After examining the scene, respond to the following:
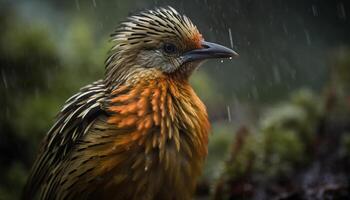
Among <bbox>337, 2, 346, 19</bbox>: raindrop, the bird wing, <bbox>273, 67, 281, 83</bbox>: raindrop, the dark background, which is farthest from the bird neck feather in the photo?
<bbox>337, 2, 346, 19</bbox>: raindrop

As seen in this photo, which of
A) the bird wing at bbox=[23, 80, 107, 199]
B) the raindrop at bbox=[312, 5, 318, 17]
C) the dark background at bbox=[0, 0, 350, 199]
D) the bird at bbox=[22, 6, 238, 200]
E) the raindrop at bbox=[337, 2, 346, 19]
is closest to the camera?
the bird at bbox=[22, 6, 238, 200]

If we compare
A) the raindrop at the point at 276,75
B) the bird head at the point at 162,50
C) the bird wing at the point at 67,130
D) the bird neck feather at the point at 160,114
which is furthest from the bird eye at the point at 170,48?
the raindrop at the point at 276,75

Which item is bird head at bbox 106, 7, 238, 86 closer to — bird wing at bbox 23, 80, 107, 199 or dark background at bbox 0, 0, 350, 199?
bird wing at bbox 23, 80, 107, 199

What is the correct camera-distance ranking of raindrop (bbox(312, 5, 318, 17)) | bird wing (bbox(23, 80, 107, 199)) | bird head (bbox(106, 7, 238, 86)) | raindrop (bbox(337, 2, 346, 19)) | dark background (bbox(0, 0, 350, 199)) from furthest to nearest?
raindrop (bbox(312, 5, 318, 17)) < raindrop (bbox(337, 2, 346, 19)) < dark background (bbox(0, 0, 350, 199)) < bird head (bbox(106, 7, 238, 86)) < bird wing (bbox(23, 80, 107, 199))

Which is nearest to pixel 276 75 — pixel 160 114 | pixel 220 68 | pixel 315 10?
pixel 220 68

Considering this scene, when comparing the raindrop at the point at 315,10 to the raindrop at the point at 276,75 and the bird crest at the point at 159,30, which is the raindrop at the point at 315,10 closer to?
the raindrop at the point at 276,75

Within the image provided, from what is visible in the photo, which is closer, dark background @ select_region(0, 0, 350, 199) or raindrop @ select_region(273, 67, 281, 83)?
dark background @ select_region(0, 0, 350, 199)

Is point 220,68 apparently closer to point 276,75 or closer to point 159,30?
point 276,75
